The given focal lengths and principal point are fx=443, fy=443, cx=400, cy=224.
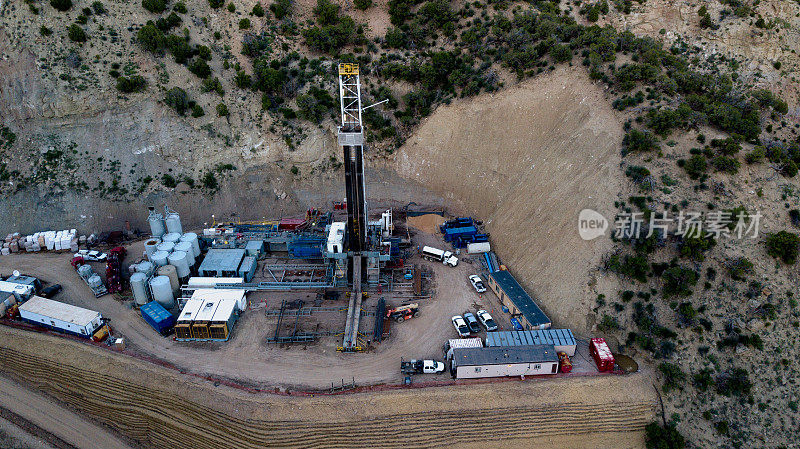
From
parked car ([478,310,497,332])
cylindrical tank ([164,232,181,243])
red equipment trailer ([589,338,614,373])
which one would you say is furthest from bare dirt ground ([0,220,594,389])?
cylindrical tank ([164,232,181,243])

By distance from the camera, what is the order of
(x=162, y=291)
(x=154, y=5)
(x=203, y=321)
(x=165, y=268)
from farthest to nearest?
(x=154, y=5) < (x=165, y=268) < (x=162, y=291) < (x=203, y=321)

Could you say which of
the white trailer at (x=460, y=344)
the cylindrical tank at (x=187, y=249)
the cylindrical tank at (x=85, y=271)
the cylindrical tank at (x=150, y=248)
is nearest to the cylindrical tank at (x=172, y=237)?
the cylindrical tank at (x=187, y=249)

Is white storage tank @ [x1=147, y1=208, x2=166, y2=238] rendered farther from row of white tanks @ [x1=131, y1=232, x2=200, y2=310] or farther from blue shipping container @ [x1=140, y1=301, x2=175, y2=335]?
blue shipping container @ [x1=140, y1=301, x2=175, y2=335]

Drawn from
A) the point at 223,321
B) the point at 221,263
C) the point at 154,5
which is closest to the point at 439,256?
the point at 223,321

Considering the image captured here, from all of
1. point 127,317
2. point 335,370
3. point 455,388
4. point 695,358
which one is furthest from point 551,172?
point 127,317

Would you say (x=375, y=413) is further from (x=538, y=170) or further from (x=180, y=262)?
(x=538, y=170)

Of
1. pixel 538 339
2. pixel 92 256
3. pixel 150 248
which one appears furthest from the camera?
pixel 92 256

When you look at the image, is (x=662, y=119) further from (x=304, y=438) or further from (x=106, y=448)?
(x=106, y=448)
